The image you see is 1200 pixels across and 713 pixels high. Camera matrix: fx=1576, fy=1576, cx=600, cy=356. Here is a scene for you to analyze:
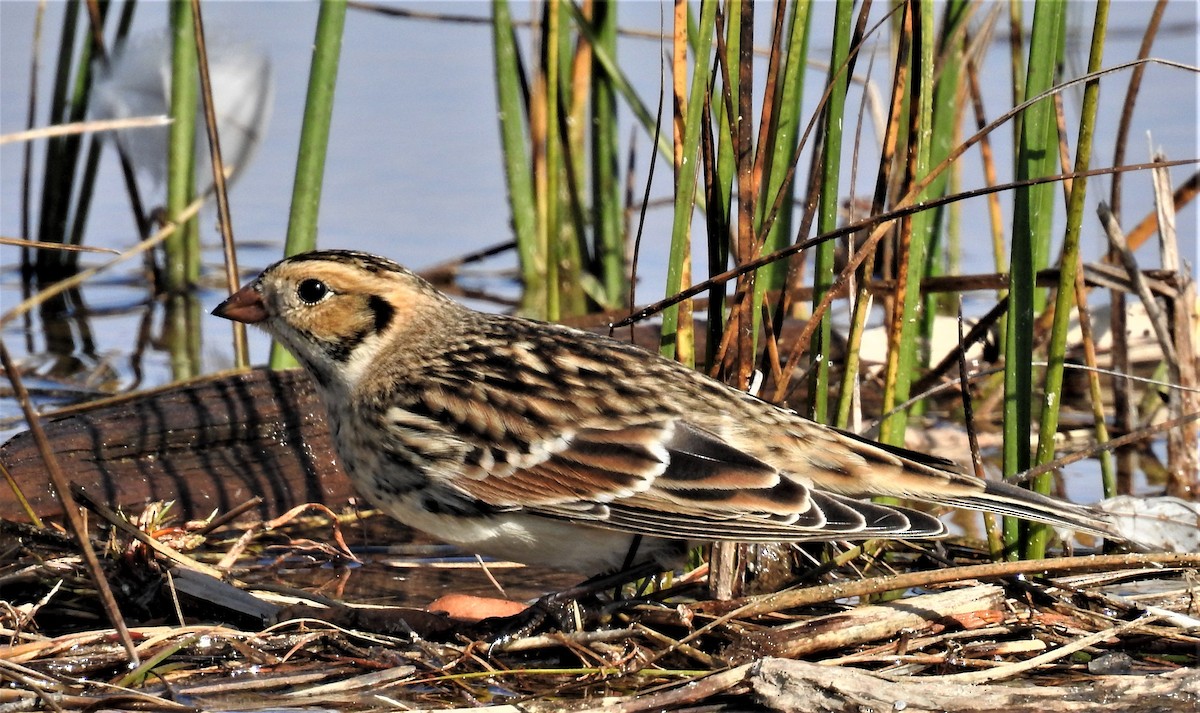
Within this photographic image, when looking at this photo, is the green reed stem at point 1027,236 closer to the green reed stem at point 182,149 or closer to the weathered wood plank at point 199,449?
the weathered wood plank at point 199,449

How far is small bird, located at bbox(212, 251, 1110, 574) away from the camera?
13.1 ft

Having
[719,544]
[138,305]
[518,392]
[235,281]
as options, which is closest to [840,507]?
[719,544]

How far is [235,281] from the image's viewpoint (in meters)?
5.97

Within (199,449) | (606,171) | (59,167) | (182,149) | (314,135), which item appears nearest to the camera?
(199,449)

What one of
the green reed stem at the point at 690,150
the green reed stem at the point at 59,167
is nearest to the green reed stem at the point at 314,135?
the green reed stem at the point at 690,150

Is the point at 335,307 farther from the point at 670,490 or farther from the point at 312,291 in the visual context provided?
the point at 670,490

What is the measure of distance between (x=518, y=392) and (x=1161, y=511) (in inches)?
90.4

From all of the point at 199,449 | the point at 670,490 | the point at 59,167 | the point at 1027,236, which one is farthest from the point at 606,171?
the point at 670,490

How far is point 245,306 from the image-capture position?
4664 mm

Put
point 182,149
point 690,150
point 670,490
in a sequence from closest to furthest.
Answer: point 670,490
point 690,150
point 182,149

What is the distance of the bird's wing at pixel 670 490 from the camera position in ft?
12.8

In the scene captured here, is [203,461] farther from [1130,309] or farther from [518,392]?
[1130,309]

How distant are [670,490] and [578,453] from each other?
28 cm

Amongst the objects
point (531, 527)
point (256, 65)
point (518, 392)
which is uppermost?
point (256, 65)
